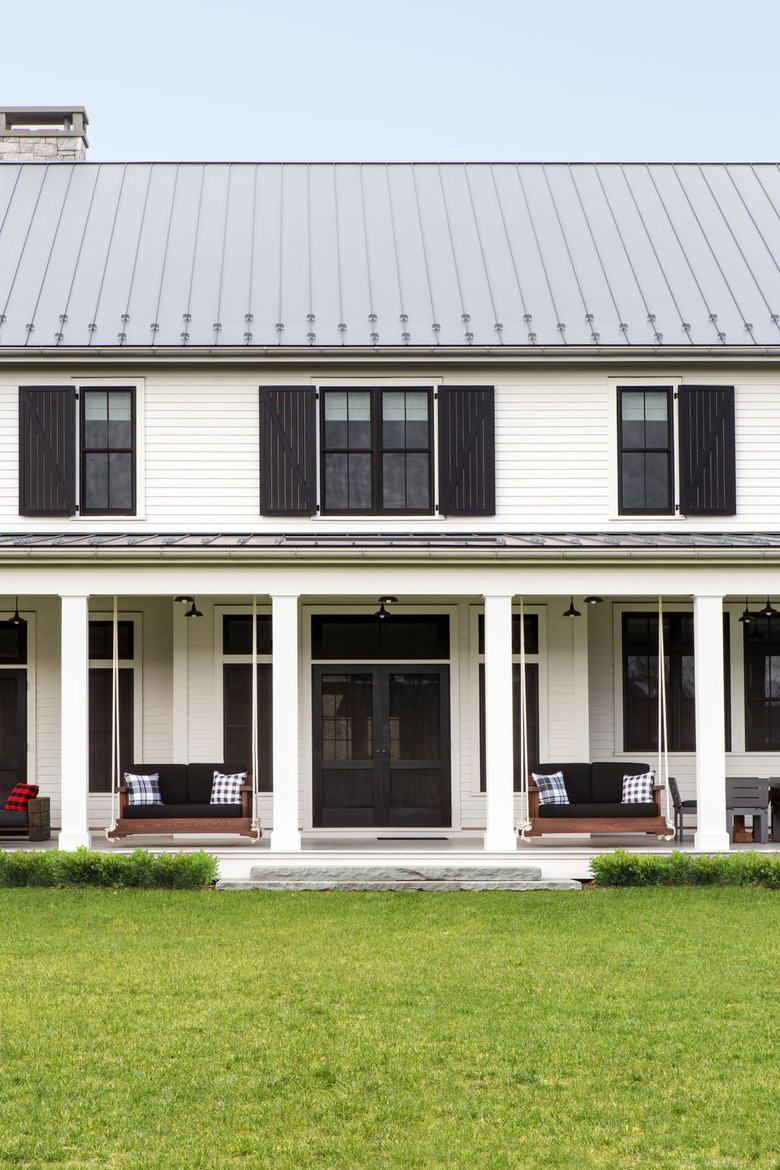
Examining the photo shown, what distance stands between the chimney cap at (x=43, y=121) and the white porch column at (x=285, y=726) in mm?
10163

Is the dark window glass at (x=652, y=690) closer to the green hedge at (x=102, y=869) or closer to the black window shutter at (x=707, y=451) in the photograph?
the black window shutter at (x=707, y=451)

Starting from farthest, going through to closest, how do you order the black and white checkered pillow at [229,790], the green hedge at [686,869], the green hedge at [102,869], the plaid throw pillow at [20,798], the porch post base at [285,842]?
the black and white checkered pillow at [229,790], the plaid throw pillow at [20,798], the porch post base at [285,842], the green hedge at [102,869], the green hedge at [686,869]

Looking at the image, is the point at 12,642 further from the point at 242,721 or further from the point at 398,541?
the point at 398,541

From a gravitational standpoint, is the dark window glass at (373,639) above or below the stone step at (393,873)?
above

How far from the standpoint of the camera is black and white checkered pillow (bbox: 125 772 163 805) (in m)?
14.2

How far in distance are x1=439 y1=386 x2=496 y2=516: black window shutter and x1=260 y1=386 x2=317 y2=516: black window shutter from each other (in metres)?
1.58

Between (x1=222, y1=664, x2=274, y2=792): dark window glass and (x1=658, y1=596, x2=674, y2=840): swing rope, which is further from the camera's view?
(x1=222, y1=664, x2=274, y2=792): dark window glass

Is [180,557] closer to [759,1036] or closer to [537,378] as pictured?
[537,378]

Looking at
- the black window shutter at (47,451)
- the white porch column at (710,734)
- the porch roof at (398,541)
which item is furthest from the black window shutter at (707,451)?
the black window shutter at (47,451)

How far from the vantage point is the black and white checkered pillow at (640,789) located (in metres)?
14.1

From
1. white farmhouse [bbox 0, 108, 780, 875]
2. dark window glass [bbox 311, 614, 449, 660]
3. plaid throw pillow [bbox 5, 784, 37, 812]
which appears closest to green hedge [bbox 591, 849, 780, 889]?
white farmhouse [bbox 0, 108, 780, 875]

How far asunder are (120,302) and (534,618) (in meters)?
6.66

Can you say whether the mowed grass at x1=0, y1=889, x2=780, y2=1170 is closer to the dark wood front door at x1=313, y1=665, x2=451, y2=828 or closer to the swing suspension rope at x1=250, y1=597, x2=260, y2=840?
the swing suspension rope at x1=250, y1=597, x2=260, y2=840

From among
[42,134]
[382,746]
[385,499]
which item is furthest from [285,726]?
[42,134]
